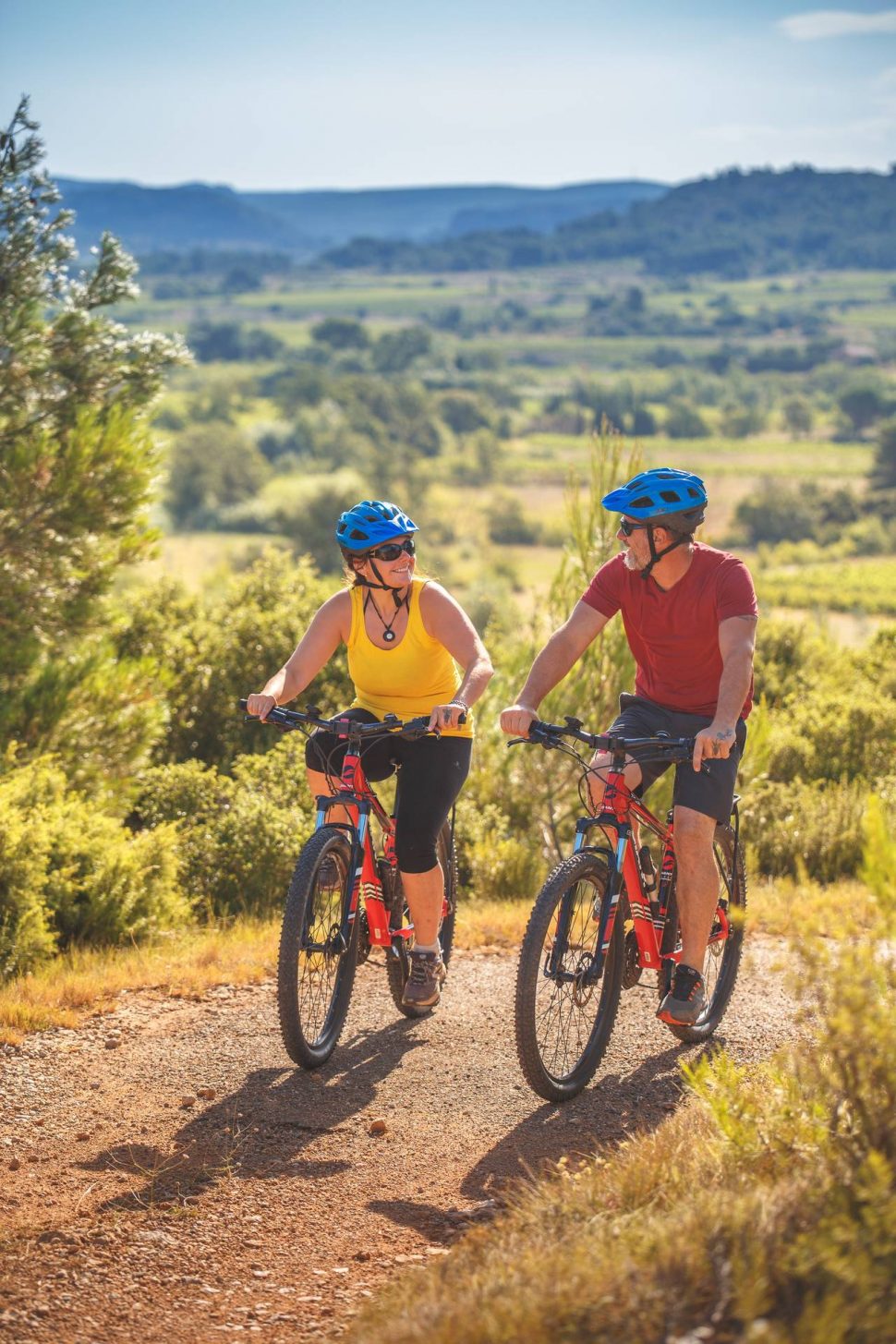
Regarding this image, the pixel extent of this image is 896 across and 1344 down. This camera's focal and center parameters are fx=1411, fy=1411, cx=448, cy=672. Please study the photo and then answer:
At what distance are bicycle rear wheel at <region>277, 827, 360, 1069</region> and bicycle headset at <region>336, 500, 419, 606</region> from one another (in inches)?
38.4

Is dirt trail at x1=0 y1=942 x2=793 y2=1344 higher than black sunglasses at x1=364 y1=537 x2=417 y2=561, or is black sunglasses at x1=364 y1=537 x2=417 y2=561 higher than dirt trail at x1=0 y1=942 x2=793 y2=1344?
black sunglasses at x1=364 y1=537 x2=417 y2=561

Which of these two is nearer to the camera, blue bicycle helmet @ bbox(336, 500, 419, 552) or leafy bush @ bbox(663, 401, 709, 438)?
blue bicycle helmet @ bbox(336, 500, 419, 552)

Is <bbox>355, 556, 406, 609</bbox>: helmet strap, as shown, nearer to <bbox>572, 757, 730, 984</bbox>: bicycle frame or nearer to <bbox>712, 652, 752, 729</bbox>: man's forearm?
<bbox>572, 757, 730, 984</bbox>: bicycle frame

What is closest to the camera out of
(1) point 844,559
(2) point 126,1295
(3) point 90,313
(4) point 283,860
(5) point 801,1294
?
(5) point 801,1294

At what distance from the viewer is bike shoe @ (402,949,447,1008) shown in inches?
226

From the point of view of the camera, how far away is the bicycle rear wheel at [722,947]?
5.71 meters

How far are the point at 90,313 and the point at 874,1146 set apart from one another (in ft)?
34.0

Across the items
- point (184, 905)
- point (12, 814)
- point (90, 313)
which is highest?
point (90, 313)

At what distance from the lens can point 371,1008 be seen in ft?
20.4

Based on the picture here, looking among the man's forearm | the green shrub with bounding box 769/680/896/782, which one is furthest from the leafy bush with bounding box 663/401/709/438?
the man's forearm

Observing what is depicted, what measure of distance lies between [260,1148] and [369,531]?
2235 mm

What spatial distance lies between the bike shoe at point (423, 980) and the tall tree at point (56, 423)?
646cm

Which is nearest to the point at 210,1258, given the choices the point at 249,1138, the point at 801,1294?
the point at 249,1138

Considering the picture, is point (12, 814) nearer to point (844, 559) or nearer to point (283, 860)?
point (283, 860)
